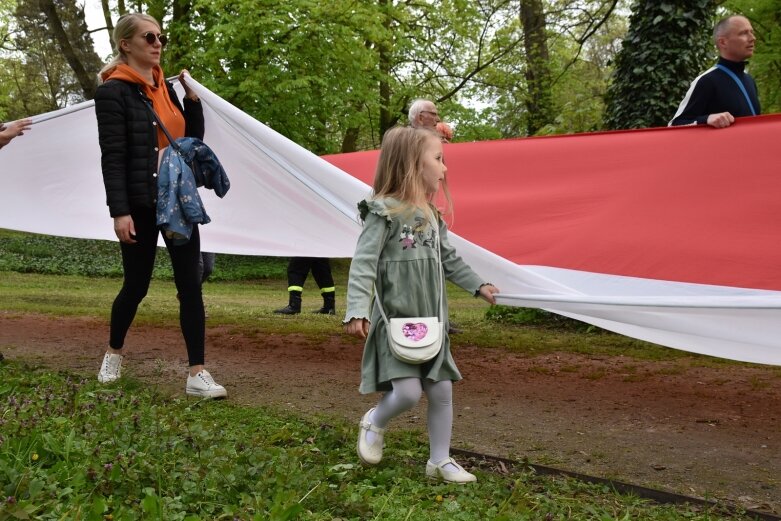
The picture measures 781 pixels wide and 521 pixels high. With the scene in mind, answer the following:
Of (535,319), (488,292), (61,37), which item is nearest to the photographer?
(488,292)

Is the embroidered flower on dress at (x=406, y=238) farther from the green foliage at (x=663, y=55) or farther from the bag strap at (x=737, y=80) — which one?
the green foliage at (x=663, y=55)

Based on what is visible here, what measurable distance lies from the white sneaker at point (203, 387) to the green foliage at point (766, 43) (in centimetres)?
1234

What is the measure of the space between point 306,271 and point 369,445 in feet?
18.4

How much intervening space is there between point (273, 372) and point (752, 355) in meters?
2.64

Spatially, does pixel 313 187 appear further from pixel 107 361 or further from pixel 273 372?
pixel 107 361

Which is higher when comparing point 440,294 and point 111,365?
point 440,294

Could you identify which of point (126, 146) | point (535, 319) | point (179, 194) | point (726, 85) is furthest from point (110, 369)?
point (535, 319)

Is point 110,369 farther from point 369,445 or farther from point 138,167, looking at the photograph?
point 369,445

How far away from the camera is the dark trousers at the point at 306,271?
8586mm

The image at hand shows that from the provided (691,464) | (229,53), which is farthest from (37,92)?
(691,464)

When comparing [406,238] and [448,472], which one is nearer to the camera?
[448,472]

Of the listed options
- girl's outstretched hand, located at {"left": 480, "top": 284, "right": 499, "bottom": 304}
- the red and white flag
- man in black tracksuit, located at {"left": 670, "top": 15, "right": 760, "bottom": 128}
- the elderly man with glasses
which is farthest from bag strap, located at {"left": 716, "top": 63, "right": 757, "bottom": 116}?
girl's outstretched hand, located at {"left": 480, "top": 284, "right": 499, "bottom": 304}

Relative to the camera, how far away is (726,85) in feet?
15.1

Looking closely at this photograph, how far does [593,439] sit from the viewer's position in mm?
3590
